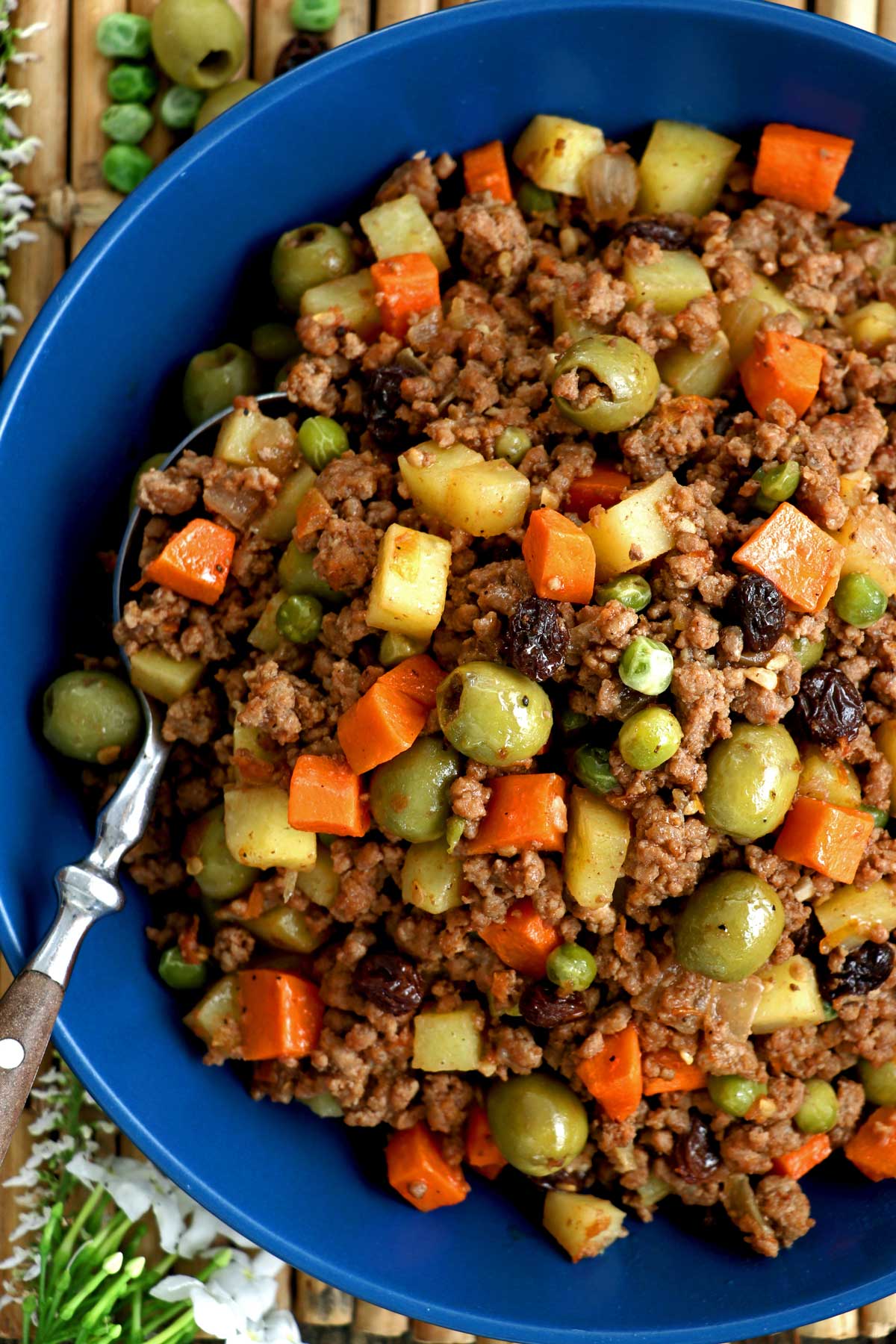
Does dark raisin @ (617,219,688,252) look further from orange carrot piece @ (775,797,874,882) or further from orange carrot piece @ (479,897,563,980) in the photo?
orange carrot piece @ (479,897,563,980)

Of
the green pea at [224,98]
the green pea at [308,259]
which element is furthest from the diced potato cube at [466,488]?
the green pea at [224,98]

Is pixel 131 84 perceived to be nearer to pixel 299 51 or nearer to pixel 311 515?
pixel 299 51

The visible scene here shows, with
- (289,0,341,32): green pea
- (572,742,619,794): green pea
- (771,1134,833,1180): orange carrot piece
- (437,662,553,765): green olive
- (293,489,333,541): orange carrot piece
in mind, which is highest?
(289,0,341,32): green pea

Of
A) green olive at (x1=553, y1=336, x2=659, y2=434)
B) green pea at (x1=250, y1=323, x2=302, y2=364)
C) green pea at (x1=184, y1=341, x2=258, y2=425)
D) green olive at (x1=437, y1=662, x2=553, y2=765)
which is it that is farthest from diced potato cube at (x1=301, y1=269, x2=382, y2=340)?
green olive at (x1=437, y1=662, x2=553, y2=765)

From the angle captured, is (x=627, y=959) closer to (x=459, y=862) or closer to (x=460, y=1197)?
(x=459, y=862)

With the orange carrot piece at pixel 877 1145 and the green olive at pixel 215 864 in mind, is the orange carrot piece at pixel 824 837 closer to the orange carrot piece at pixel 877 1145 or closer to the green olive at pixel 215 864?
the orange carrot piece at pixel 877 1145
